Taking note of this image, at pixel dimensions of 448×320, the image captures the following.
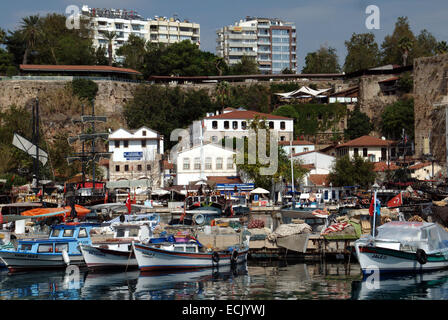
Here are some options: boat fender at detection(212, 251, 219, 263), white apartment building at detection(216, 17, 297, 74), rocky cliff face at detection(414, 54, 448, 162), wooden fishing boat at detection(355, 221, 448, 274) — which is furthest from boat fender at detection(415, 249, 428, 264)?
white apartment building at detection(216, 17, 297, 74)

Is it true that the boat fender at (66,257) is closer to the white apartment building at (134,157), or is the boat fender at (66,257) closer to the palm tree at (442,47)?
the white apartment building at (134,157)

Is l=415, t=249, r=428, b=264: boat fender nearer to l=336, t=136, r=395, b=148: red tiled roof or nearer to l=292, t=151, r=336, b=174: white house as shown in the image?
l=292, t=151, r=336, b=174: white house

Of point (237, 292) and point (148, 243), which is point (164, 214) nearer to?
point (148, 243)

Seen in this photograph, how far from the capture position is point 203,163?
262 ft

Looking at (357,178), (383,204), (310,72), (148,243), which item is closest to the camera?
(148,243)

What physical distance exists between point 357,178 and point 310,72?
54.3m

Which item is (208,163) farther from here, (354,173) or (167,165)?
(354,173)

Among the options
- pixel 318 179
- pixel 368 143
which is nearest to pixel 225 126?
pixel 318 179

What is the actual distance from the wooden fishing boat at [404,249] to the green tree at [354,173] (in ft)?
133

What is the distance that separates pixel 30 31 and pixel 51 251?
78333mm

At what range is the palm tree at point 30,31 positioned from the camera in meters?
105

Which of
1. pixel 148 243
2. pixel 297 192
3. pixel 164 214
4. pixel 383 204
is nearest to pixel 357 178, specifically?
pixel 297 192

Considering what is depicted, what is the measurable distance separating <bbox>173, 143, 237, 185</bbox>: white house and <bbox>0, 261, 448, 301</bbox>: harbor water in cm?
4675

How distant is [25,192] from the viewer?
71.0 meters
